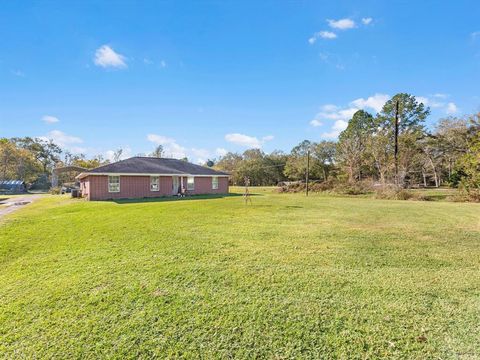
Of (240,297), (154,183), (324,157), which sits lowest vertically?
(240,297)

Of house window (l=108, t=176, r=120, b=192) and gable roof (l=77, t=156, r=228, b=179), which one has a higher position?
gable roof (l=77, t=156, r=228, b=179)

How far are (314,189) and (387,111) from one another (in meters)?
21.8

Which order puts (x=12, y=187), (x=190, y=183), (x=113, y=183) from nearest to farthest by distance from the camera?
(x=113, y=183), (x=190, y=183), (x=12, y=187)

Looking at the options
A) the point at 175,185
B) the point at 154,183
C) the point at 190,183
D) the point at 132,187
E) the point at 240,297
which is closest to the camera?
the point at 240,297

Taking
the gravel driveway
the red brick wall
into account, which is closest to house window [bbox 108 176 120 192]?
the red brick wall

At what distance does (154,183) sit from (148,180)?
58cm

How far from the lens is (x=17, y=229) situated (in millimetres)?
7906

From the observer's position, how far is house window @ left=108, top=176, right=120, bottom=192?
19.7 metres

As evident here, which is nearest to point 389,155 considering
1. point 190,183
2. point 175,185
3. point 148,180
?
point 190,183

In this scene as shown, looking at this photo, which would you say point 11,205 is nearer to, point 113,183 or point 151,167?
point 113,183

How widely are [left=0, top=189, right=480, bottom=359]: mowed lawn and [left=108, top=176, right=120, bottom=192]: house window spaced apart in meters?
13.5

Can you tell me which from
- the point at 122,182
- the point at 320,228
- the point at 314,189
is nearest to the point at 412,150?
the point at 314,189

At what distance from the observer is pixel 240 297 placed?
338 cm

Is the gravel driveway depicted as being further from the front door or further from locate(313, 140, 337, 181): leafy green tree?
locate(313, 140, 337, 181): leafy green tree
